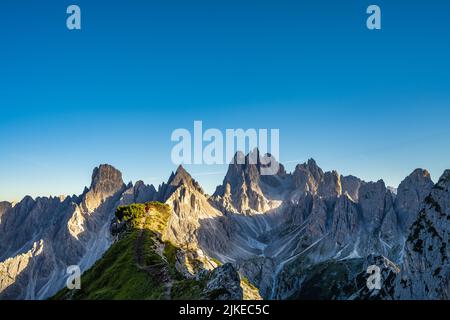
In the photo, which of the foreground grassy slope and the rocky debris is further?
the foreground grassy slope

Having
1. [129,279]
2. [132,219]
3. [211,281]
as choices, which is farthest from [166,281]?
[132,219]

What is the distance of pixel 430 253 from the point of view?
406 feet

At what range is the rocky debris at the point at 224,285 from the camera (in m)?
44.7

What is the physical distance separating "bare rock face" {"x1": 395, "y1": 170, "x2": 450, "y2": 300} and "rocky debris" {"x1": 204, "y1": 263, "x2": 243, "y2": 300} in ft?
289

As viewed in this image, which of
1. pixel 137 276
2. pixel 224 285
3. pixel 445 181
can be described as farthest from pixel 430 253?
pixel 224 285

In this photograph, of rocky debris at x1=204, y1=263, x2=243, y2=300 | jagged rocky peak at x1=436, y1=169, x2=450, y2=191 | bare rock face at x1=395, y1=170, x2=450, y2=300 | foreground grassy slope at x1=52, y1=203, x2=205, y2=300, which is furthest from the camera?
jagged rocky peak at x1=436, y1=169, x2=450, y2=191

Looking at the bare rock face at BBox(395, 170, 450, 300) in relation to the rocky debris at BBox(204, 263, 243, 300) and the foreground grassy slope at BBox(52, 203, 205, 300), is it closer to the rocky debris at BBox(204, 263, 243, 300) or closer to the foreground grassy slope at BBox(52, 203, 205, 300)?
the foreground grassy slope at BBox(52, 203, 205, 300)

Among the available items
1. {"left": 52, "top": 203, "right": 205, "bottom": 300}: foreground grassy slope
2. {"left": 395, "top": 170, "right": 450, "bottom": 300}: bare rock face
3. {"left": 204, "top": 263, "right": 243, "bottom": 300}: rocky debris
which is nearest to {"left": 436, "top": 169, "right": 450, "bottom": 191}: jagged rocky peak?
{"left": 395, "top": 170, "right": 450, "bottom": 300}: bare rock face

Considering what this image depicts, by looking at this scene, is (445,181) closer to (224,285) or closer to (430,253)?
(430,253)

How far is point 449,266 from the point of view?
375 feet

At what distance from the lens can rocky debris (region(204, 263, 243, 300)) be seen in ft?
147

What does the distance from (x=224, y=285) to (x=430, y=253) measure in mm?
100467
